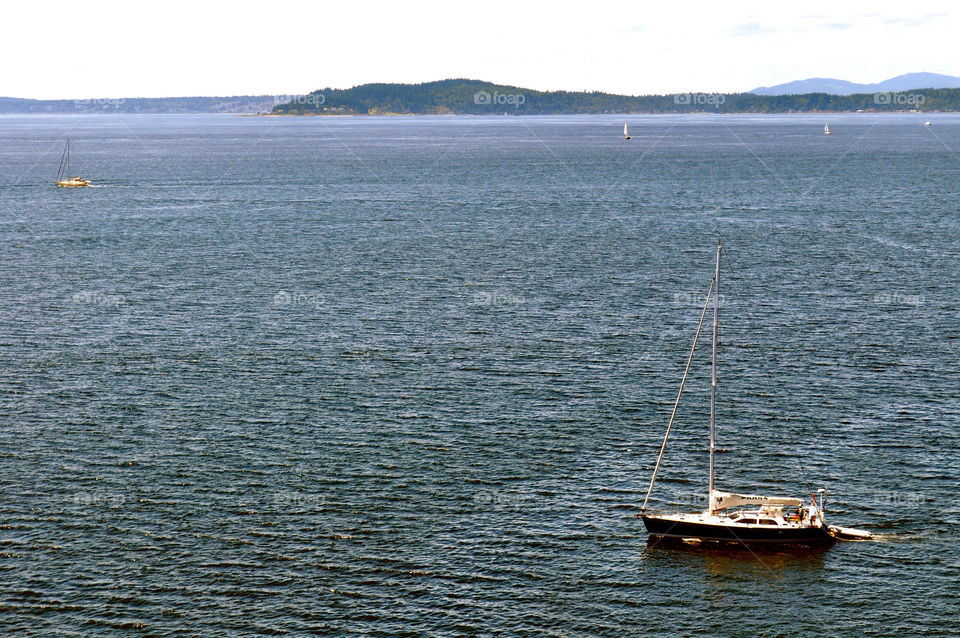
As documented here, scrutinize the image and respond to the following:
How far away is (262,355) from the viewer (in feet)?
341

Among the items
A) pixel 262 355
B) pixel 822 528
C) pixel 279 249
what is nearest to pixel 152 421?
pixel 262 355

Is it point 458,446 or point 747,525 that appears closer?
point 747,525

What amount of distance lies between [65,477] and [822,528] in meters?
52.3

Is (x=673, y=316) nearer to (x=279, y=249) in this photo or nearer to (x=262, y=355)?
(x=262, y=355)

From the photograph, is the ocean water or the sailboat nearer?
the ocean water

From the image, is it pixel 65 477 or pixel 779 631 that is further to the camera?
pixel 65 477

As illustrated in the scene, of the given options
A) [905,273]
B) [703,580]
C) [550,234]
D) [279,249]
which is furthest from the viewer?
[550,234]

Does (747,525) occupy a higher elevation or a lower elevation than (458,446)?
lower

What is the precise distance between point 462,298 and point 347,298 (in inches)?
581

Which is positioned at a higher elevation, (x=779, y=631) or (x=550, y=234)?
(x=550, y=234)

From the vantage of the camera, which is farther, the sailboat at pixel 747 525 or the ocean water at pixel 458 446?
the sailboat at pixel 747 525

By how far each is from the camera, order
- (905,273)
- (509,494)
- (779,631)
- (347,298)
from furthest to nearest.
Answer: (905,273), (347,298), (509,494), (779,631)

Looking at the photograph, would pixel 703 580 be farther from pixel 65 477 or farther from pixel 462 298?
pixel 462 298

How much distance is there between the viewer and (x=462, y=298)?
131 meters
